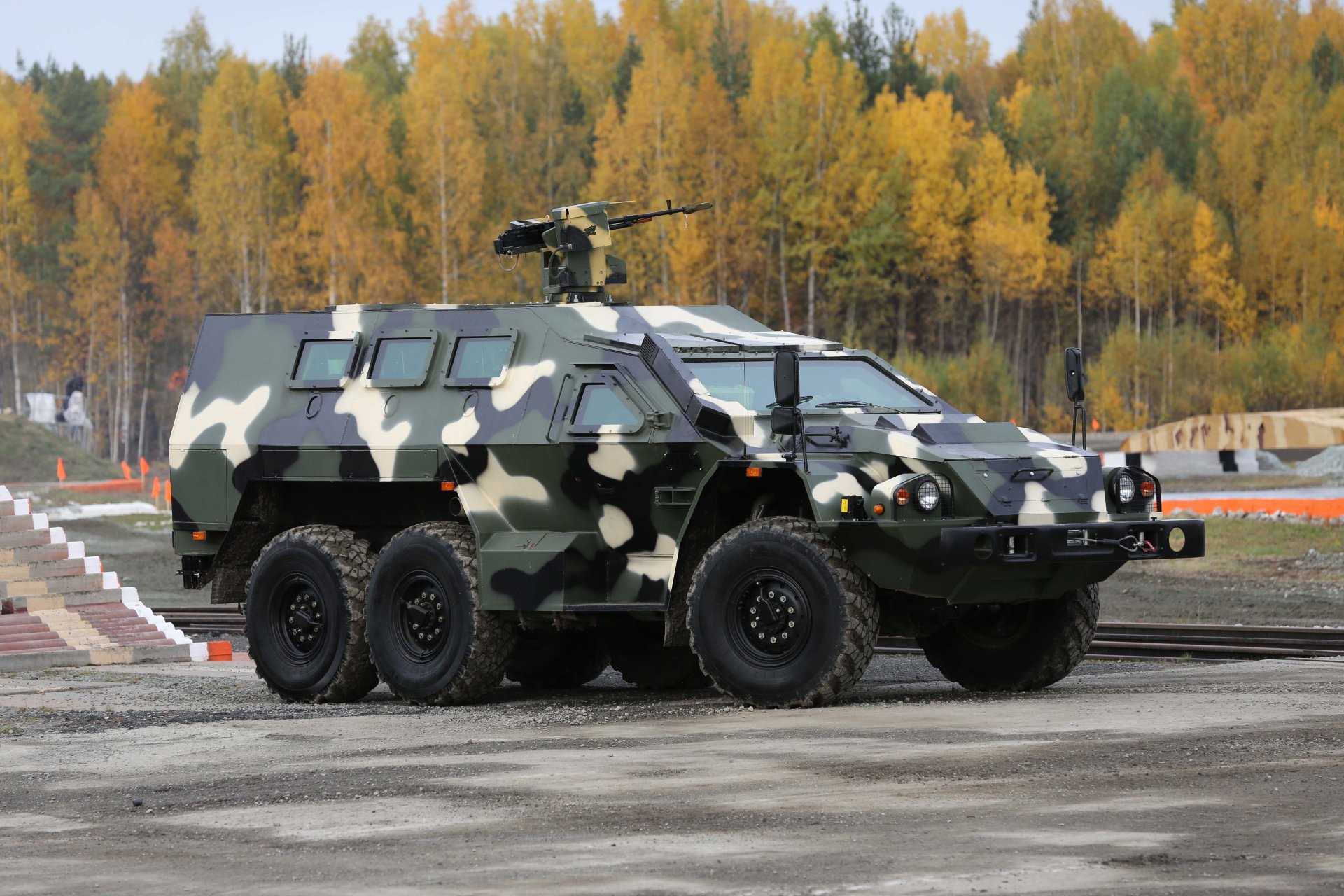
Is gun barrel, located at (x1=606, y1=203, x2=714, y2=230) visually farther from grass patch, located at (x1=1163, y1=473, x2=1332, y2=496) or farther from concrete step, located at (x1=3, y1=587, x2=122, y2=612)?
grass patch, located at (x1=1163, y1=473, x2=1332, y2=496)

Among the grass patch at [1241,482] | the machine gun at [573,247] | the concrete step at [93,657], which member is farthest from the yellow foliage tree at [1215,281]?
the machine gun at [573,247]

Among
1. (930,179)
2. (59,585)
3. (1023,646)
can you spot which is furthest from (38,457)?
(1023,646)

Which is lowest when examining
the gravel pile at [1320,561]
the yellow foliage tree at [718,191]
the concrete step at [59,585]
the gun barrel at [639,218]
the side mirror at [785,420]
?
the gravel pile at [1320,561]

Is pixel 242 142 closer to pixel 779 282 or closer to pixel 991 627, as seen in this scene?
pixel 779 282

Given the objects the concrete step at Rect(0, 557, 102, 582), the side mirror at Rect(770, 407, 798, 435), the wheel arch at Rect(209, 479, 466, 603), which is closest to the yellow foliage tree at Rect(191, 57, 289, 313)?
the concrete step at Rect(0, 557, 102, 582)

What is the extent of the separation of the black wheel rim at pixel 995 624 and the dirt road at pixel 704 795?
1.29 ft

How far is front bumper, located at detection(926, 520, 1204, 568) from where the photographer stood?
10766 mm

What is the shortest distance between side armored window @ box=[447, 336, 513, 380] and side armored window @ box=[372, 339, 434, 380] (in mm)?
202

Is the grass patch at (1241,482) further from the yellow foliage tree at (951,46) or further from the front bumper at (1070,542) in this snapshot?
the yellow foliage tree at (951,46)

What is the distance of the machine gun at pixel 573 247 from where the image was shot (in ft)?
47.1

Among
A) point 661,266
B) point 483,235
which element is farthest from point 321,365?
point 483,235

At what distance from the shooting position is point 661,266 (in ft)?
196

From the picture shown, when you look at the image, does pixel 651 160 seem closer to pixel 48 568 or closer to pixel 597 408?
pixel 48 568

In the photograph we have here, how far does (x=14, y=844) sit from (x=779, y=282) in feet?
179
